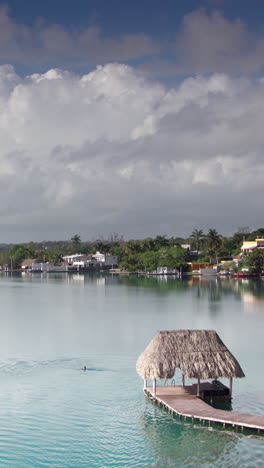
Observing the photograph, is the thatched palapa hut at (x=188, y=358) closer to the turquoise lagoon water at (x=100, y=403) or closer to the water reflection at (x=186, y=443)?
the turquoise lagoon water at (x=100, y=403)

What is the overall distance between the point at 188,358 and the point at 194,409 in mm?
1786

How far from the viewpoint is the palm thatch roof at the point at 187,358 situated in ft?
61.3

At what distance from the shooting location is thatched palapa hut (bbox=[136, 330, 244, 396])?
1867cm

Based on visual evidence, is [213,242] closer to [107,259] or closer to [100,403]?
[107,259]

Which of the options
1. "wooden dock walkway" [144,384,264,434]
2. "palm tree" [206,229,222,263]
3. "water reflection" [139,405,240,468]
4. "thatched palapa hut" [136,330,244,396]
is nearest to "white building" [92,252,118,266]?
"palm tree" [206,229,222,263]

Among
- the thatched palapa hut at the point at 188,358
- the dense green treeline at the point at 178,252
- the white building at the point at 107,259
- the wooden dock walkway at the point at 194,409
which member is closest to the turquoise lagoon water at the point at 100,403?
the wooden dock walkway at the point at 194,409

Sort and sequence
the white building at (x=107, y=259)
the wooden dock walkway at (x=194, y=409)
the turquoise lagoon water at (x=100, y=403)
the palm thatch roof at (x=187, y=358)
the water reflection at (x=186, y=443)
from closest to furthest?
the water reflection at (x=186, y=443), the turquoise lagoon water at (x=100, y=403), the wooden dock walkway at (x=194, y=409), the palm thatch roof at (x=187, y=358), the white building at (x=107, y=259)

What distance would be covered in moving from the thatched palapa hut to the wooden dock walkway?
569mm

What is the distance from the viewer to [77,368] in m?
24.9

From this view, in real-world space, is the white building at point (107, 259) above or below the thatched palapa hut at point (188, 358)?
above

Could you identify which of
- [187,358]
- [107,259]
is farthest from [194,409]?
[107,259]

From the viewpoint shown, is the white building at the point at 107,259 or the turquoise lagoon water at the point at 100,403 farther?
the white building at the point at 107,259

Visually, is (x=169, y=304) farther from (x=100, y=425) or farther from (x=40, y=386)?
(x=100, y=425)

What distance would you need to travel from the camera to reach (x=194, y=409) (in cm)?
1780
